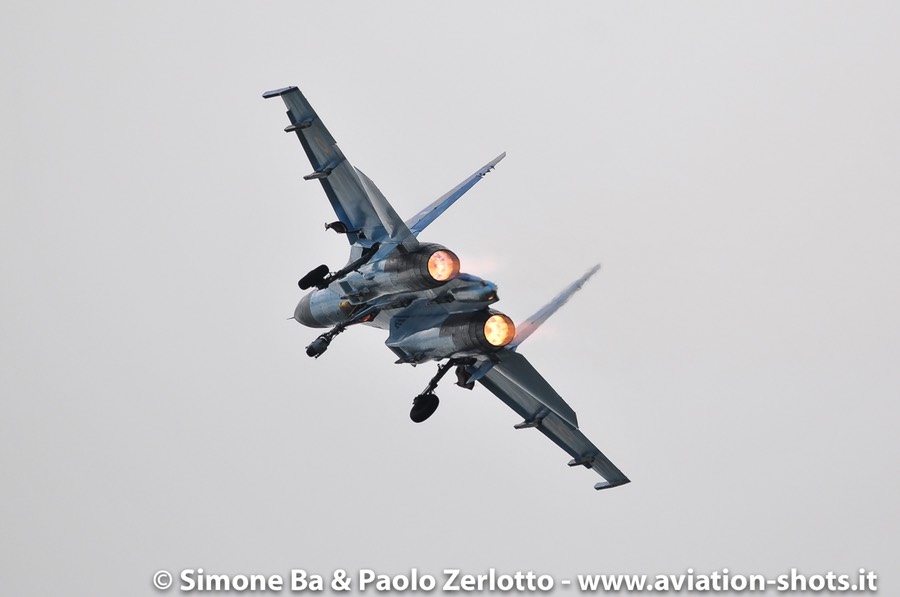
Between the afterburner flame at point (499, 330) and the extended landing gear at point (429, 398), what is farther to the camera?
the extended landing gear at point (429, 398)

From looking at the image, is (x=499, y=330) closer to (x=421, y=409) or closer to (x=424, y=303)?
(x=424, y=303)

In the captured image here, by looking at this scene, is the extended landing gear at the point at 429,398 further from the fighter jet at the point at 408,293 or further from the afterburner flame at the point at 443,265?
the afterburner flame at the point at 443,265

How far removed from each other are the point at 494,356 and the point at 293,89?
720 cm

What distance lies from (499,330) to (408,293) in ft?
7.11

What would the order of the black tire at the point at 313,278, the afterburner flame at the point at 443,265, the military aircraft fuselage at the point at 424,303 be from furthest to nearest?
the black tire at the point at 313,278
the military aircraft fuselage at the point at 424,303
the afterburner flame at the point at 443,265

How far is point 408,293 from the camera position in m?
32.3

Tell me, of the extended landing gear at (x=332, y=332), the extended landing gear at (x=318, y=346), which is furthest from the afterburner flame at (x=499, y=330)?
the extended landing gear at (x=318, y=346)

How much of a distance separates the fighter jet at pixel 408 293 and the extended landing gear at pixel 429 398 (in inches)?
0.9

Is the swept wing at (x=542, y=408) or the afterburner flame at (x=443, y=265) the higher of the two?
the afterburner flame at (x=443, y=265)

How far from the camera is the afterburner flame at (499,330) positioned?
31641mm

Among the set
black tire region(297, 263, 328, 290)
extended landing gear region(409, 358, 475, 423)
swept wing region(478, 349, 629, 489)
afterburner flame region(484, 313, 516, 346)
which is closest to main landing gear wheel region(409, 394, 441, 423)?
extended landing gear region(409, 358, 475, 423)

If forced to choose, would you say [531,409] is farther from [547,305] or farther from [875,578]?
[875,578]

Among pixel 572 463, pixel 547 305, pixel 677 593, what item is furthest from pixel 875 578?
pixel 547 305

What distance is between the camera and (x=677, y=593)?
125 feet
